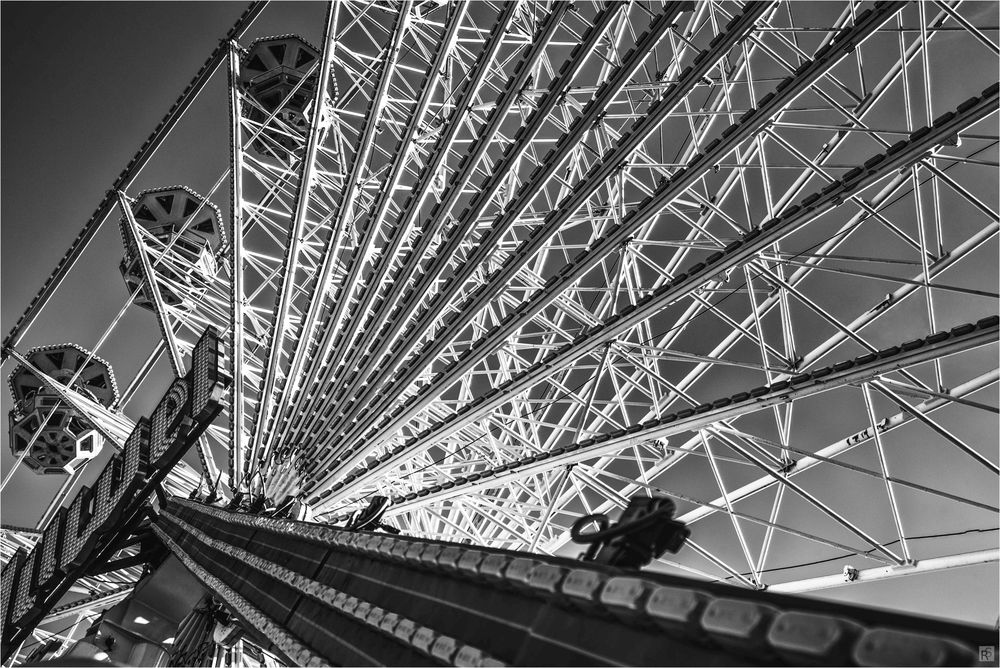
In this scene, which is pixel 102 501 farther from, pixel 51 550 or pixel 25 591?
pixel 25 591

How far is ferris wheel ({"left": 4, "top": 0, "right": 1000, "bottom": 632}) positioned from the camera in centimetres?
1126

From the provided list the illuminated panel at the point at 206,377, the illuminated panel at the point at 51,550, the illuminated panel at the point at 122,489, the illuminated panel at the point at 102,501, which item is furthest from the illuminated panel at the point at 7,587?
the illuminated panel at the point at 206,377

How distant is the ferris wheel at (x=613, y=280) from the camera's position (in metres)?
11.3

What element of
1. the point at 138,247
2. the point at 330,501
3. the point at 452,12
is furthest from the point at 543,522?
the point at 138,247

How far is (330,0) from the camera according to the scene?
16.2 m

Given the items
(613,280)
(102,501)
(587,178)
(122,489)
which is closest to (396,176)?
(587,178)

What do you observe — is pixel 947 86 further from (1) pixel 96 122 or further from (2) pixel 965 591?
(1) pixel 96 122

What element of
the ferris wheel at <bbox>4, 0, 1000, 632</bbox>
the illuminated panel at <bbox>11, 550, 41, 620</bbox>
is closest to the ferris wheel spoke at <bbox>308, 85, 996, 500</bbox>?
the ferris wheel at <bbox>4, 0, 1000, 632</bbox>

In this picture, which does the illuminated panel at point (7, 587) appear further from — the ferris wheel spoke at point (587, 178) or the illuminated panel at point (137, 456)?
the ferris wheel spoke at point (587, 178)

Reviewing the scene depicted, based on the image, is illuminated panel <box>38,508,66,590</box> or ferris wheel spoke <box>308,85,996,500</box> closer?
ferris wheel spoke <box>308,85,996,500</box>

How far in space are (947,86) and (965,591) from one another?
42.2ft

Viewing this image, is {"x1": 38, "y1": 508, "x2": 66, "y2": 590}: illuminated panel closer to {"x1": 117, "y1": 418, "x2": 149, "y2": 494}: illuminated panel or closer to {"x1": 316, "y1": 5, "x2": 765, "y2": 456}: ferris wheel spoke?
{"x1": 117, "y1": 418, "x2": 149, "y2": 494}: illuminated panel

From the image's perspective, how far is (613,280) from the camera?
46.8 ft

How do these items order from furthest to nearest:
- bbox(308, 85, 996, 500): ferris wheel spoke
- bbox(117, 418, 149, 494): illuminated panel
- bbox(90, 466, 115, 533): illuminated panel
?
bbox(90, 466, 115, 533): illuminated panel, bbox(117, 418, 149, 494): illuminated panel, bbox(308, 85, 996, 500): ferris wheel spoke
